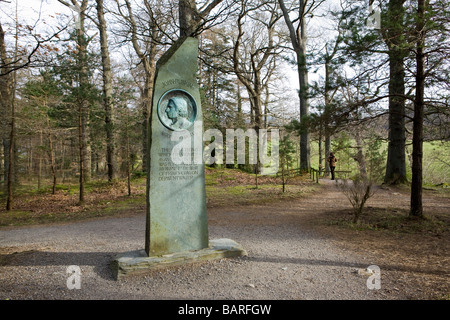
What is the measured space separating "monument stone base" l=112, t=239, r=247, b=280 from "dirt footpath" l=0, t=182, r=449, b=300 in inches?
4.3

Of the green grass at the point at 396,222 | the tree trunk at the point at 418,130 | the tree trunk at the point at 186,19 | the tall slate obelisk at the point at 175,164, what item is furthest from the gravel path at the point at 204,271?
the tree trunk at the point at 186,19

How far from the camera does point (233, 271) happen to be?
4.00 meters

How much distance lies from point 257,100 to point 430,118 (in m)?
14.1

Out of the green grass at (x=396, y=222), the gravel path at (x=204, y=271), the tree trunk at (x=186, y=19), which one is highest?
the tree trunk at (x=186, y=19)

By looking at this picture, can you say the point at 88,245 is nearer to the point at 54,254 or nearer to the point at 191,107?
the point at 54,254

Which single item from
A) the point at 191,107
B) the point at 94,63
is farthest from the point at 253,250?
the point at 94,63

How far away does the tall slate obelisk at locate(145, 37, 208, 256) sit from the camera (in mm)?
4188

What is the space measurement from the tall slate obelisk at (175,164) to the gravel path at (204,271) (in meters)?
0.50

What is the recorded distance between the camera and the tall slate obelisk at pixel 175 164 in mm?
4188

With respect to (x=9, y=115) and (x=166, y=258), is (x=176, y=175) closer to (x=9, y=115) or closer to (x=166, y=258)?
(x=166, y=258)

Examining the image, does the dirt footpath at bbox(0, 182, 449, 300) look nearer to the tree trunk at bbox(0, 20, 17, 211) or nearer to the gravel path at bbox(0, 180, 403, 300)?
the gravel path at bbox(0, 180, 403, 300)

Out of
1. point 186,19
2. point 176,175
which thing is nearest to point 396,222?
point 176,175

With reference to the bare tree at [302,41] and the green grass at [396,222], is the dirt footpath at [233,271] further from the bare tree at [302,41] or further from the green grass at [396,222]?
the bare tree at [302,41]

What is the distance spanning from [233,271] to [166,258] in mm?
1015
